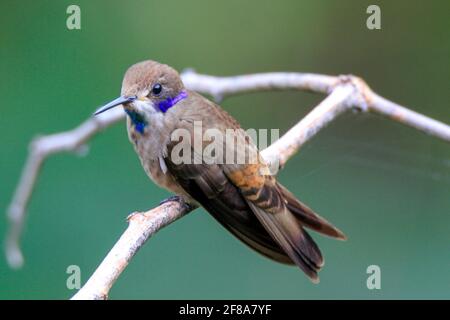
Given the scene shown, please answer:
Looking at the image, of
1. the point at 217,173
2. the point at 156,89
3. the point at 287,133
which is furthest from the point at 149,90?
the point at 287,133

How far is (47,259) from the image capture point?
3057 mm

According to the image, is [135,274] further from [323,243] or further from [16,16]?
[16,16]

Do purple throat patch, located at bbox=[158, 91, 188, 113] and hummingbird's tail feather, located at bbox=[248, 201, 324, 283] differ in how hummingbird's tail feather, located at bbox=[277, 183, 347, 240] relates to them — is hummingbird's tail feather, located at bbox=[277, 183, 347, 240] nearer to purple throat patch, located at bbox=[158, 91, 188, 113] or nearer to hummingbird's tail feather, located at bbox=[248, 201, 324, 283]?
hummingbird's tail feather, located at bbox=[248, 201, 324, 283]

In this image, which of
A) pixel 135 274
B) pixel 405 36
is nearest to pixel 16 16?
pixel 135 274

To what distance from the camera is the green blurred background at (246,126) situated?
3197 mm

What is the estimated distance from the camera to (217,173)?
92.4 inches

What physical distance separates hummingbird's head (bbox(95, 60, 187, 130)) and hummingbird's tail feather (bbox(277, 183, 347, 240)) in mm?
458

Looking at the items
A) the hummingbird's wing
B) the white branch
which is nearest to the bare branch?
the white branch

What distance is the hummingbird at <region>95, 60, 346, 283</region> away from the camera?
2.34 metres

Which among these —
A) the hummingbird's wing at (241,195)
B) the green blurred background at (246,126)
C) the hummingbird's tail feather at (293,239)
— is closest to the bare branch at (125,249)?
the hummingbird's wing at (241,195)

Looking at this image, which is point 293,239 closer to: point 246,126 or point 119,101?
point 119,101

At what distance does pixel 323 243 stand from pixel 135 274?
952 mm

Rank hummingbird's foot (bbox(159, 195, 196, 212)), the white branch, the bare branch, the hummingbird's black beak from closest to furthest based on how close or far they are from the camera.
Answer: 1. the bare branch
2. the hummingbird's black beak
3. hummingbird's foot (bbox(159, 195, 196, 212))
4. the white branch

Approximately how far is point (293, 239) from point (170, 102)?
58 cm
